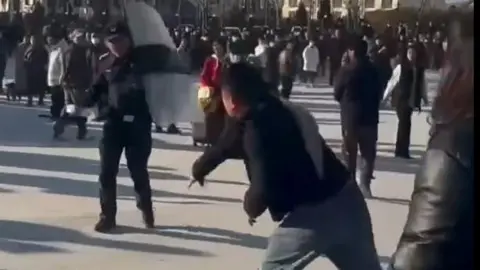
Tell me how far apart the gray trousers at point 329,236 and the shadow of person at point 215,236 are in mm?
3106

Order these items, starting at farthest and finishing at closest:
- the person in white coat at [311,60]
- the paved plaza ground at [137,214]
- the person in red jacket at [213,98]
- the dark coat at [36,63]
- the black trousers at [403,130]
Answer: the person in white coat at [311,60] → the dark coat at [36,63] → the black trousers at [403,130] → the person in red jacket at [213,98] → the paved plaza ground at [137,214]

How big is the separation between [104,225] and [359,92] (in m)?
2.90

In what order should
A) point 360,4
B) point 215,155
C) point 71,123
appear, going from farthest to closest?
point 360,4
point 71,123
point 215,155

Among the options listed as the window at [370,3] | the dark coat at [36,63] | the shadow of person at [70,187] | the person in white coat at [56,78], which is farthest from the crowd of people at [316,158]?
the window at [370,3]

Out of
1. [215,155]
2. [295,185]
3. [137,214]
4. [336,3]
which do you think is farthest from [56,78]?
[336,3]

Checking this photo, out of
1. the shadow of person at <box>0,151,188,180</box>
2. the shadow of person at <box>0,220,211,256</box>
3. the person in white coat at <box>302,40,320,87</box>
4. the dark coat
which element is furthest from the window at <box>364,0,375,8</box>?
the shadow of person at <box>0,220,211,256</box>

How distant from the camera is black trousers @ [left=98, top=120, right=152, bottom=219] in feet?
25.5

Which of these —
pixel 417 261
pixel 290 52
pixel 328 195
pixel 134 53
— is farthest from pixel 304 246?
pixel 290 52

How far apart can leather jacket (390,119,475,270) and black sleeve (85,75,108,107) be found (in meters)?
5.33

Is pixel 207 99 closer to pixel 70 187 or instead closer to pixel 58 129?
pixel 70 187

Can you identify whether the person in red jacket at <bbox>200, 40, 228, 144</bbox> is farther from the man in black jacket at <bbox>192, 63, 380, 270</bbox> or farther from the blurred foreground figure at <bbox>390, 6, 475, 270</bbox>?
the blurred foreground figure at <bbox>390, 6, 475, 270</bbox>

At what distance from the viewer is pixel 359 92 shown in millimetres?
9836

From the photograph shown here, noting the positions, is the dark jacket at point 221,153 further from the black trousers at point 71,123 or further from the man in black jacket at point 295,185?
the black trousers at point 71,123

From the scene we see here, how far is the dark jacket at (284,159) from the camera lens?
4.23 metres
